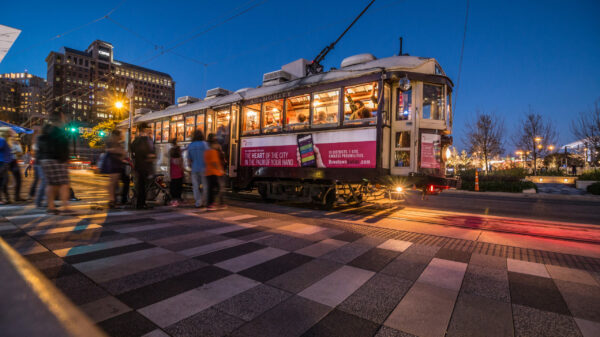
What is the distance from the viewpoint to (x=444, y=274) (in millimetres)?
3014

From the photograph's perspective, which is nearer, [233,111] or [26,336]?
[26,336]

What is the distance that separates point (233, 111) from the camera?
9.38 meters

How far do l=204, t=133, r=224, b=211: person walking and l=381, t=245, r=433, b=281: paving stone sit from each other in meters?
4.67

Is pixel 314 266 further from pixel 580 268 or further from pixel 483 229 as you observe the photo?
pixel 483 229

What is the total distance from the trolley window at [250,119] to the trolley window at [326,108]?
2.21 m

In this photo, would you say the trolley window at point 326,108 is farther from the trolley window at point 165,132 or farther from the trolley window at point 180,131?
the trolley window at point 165,132

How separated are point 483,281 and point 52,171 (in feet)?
22.8

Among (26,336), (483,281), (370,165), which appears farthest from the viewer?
(370,165)

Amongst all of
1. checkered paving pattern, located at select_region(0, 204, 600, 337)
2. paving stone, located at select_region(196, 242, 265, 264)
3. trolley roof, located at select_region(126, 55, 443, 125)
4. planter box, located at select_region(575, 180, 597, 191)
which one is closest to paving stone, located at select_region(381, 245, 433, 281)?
checkered paving pattern, located at select_region(0, 204, 600, 337)

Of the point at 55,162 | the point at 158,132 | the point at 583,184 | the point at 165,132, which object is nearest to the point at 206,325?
the point at 55,162

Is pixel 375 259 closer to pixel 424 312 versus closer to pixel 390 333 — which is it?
pixel 424 312

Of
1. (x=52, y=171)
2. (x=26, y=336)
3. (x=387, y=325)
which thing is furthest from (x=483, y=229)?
→ (x=52, y=171)

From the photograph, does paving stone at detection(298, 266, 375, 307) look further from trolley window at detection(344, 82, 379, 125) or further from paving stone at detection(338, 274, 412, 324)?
trolley window at detection(344, 82, 379, 125)

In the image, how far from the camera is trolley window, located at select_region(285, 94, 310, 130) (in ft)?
25.4
